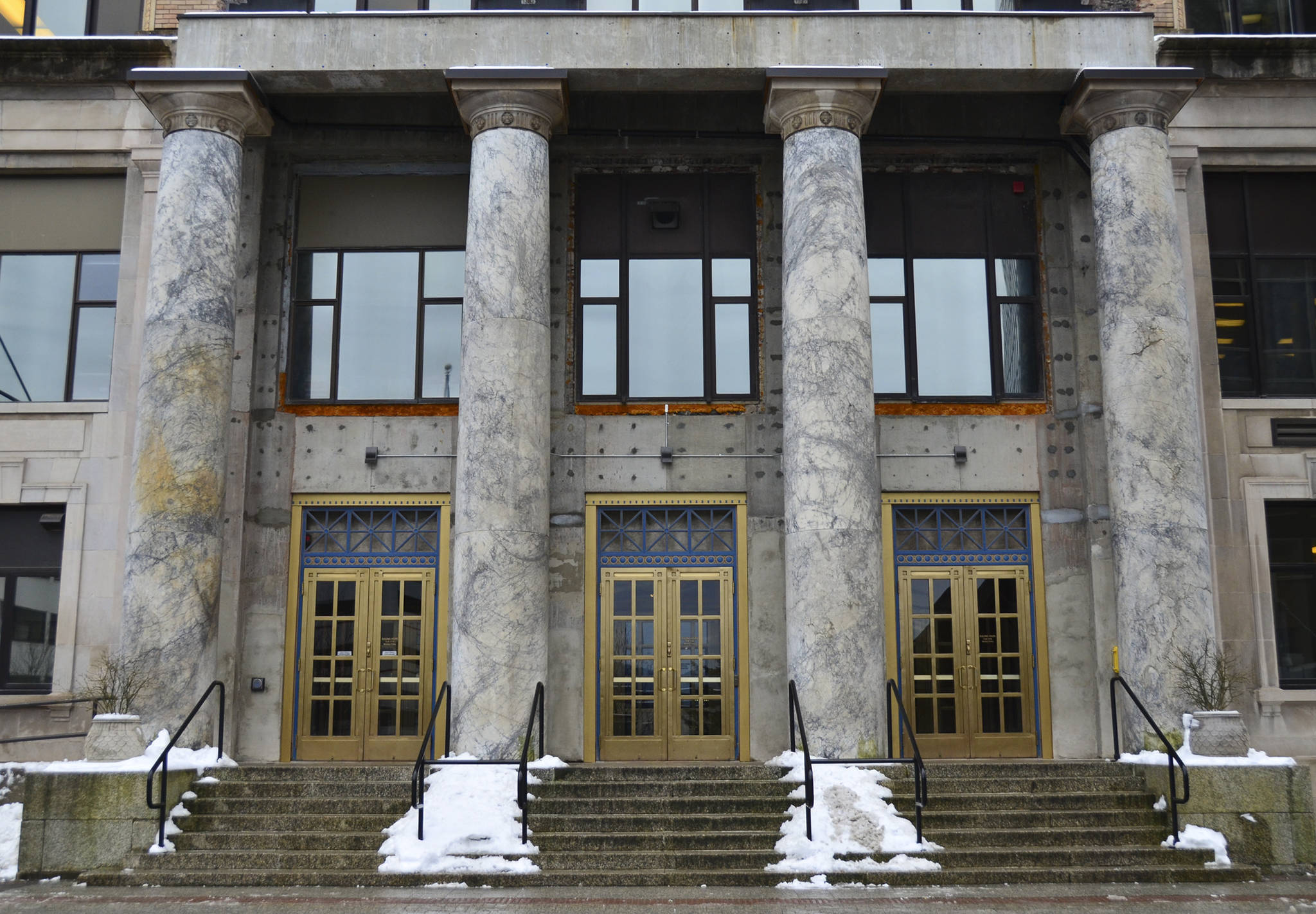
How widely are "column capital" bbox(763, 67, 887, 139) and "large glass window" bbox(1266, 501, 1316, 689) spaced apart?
7.48m

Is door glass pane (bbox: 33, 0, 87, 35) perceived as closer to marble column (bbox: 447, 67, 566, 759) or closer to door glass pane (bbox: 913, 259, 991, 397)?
marble column (bbox: 447, 67, 566, 759)

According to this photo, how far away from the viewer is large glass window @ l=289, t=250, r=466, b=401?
56.1ft

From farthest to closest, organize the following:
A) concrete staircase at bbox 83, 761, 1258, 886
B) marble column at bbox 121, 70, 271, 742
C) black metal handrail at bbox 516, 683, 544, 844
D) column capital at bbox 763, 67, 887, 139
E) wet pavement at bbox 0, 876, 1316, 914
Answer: column capital at bbox 763, 67, 887, 139
marble column at bbox 121, 70, 271, 742
black metal handrail at bbox 516, 683, 544, 844
concrete staircase at bbox 83, 761, 1258, 886
wet pavement at bbox 0, 876, 1316, 914

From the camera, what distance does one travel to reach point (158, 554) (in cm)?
1443

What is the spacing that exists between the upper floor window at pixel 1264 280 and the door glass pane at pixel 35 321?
15581mm

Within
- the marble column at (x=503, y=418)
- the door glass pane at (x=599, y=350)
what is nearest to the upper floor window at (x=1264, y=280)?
the door glass pane at (x=599, y=350)

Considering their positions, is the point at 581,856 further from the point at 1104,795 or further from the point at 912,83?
the point at 912,83

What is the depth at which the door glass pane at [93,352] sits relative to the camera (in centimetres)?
1683

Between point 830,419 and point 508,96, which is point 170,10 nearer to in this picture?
point 508,96

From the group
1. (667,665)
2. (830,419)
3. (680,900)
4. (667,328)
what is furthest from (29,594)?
(830,419)

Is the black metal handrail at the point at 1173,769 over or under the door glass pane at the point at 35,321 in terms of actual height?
under

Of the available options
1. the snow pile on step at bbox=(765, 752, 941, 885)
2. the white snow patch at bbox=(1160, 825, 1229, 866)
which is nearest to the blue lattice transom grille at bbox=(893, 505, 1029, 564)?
the snow pile on step at bbox=(765, 752, 941, 885)

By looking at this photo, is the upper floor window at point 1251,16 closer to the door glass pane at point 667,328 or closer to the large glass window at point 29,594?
the door glass pane at point 667,328

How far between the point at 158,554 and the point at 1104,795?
10.8m
